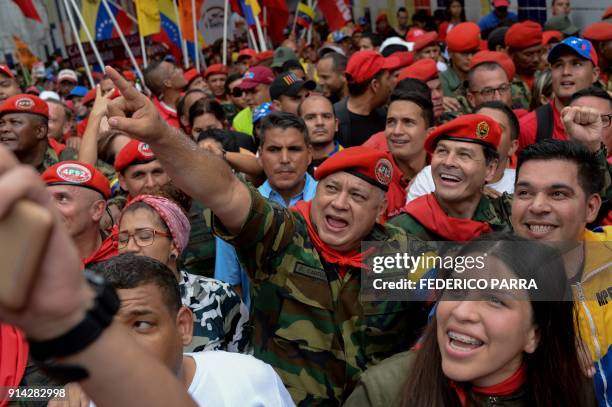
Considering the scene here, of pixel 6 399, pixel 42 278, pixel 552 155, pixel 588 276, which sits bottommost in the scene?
pixel 6 399

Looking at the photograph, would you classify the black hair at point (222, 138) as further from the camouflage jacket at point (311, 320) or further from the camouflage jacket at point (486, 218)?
the camouflage jacket at point (311, 320)

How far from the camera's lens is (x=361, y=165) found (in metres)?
3.25

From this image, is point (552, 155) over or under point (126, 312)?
over

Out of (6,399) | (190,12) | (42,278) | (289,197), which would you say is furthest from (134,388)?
(190,12)

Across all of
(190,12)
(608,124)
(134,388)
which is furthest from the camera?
(190,12)

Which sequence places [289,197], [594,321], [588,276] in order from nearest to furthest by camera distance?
1. [594,321]
2. [588,276]
3. [289,197]

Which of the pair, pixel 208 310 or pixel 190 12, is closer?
pixel 208 310

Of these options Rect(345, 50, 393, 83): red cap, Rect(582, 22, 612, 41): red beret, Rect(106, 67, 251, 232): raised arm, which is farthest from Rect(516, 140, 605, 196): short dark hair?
Rect(582, 22, 612, 41): red beret

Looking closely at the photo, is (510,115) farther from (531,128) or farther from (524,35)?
(524,35)

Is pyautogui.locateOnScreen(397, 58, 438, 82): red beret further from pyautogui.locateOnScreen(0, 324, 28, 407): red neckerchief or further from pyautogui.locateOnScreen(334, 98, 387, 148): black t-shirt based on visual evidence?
pyautogui.locateOnScreen(0, 324, 28, 407): red neckerchief

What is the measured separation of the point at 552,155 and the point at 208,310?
5.37 ft

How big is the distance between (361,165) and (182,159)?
3.87ft

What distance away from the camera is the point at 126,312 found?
230 centimetres

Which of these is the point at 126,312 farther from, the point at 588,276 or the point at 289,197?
the point at 289,197
